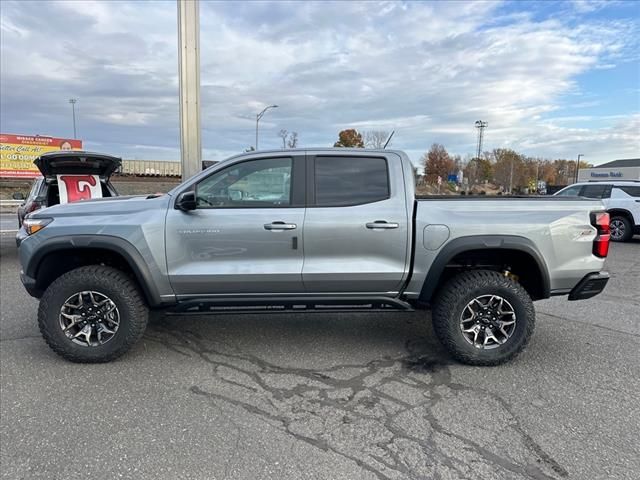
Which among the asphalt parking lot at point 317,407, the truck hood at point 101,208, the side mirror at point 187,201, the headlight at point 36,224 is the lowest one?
the asphalt parking lot at point 317,407

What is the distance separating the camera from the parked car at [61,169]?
22.7 ft

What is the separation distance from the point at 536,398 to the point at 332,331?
2092 millimetres

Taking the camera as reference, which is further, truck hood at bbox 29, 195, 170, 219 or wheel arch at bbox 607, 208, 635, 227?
wheel arch at bbox 607, 208, 635, 227

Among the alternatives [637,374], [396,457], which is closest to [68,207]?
[396,457]

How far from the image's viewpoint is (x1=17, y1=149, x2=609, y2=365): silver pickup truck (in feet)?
12.4

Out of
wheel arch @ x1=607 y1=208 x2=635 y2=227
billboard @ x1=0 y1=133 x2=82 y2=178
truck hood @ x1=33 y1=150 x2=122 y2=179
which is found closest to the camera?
truck hood @ x1=33 y1=150 x2=122 y2=179

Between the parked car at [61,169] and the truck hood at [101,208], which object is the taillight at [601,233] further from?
the parked car at [61,169]

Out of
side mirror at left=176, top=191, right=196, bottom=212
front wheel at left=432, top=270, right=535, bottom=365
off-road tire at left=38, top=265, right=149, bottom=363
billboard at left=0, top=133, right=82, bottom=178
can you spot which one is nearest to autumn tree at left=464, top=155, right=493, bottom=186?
billboard at left=0, top=133, right=82, bottom=178

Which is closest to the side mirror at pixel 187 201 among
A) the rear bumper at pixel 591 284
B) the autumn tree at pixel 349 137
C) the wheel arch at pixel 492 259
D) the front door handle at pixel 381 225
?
the front door handle at pixel 381 225

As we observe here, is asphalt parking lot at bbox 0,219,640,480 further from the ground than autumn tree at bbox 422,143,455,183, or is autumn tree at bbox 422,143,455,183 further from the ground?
autumn tree at bbox 422,143,455,183

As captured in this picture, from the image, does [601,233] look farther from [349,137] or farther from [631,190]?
[349,137]

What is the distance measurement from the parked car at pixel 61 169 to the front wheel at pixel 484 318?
5990mm

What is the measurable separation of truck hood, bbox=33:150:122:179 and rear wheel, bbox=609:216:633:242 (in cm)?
1321

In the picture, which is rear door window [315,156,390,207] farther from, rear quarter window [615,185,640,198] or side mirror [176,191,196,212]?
rear quarter window [615,185,640,198]
